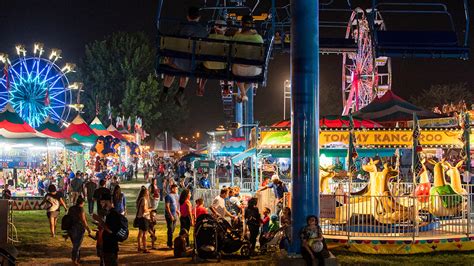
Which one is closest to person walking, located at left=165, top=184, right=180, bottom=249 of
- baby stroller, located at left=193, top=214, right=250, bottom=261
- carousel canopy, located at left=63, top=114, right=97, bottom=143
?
baby stroller, located at left=193, top=214, right=250, bottom=261

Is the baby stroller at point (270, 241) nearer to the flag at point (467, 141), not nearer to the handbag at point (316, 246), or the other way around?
A: the handbag at point (316, 246)

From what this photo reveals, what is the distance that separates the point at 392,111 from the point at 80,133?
1634 cm

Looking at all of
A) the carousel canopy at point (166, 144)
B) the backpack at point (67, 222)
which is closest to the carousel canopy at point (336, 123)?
the backpack at point (67, 222)

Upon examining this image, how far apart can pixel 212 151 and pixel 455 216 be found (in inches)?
827

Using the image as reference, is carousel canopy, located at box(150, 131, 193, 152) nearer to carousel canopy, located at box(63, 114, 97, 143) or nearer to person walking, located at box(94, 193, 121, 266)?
carousel canopy, located at box(63, 114, 97, 143)

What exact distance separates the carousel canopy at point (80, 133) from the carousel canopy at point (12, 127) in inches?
232

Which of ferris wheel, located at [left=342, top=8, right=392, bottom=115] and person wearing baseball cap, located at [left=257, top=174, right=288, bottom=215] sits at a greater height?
ferris wheel, located at [left=342, top=8, right=392, bottom=115]

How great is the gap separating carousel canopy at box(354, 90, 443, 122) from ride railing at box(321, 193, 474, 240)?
9.26m

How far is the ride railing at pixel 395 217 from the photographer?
44.3 feet

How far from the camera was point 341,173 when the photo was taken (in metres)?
21.3

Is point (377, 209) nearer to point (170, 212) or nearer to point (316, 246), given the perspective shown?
point (170, 212)

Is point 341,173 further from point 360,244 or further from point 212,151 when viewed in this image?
point 212,151

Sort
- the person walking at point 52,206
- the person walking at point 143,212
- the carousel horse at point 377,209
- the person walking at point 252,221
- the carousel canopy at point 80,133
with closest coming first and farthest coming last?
the person walking at point 252,221 → the person walking at point 143,212 → the carousel horse at point 377,209 → the person walking at point 52,206 → the carousel canopy at point 80,133

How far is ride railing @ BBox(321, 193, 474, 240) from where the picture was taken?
1351 centimetres
